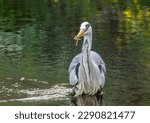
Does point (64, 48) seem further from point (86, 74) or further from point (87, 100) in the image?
point (87, 100)

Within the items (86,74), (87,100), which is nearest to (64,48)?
(86,74)

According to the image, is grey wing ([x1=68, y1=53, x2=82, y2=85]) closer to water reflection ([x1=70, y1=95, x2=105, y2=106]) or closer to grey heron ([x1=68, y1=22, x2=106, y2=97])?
grey heron ([x1=68, y1=22, x2=106, y2=97])

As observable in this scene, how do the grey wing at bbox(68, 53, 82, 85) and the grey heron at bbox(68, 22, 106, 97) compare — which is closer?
the grey heron at bbox(68, 22, 106, 97)

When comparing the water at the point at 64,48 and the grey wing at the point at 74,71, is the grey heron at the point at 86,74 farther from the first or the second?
the water at the point at 64,48

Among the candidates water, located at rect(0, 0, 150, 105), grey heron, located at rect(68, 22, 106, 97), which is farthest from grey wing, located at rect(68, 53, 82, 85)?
water, located at rect(0, 0, 150, 105)

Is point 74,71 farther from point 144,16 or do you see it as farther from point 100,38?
point 144,16

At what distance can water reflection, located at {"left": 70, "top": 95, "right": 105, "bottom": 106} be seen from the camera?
10853 millimetres

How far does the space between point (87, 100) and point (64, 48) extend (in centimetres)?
425

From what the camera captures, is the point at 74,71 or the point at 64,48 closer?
the point at 74,71

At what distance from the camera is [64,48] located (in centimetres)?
1521

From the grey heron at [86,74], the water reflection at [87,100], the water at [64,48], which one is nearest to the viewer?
the water reflection at [87,100]

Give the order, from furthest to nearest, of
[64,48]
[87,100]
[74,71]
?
[64,48], [74,71], [87,100]

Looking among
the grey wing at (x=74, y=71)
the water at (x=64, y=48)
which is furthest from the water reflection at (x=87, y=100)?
the grey wing at (x=74, y=71)

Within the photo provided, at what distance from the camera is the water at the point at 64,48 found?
1123 centimetres
